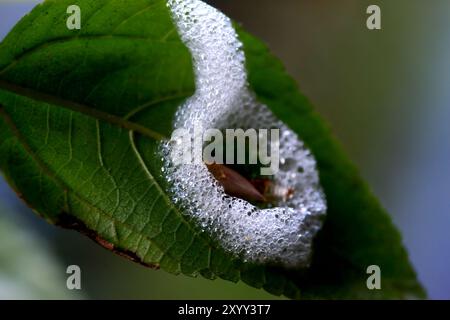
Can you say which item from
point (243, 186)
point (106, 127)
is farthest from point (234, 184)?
point (106, 127)

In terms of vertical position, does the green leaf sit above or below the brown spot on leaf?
above

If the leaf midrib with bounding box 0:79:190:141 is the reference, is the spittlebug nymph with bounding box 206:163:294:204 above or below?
below

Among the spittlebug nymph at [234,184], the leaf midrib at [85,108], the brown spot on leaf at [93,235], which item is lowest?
the brown spot on leaf at [93,235]

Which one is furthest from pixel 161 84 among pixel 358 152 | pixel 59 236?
pixel 358 152

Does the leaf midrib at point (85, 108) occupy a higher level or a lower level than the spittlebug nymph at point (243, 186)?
higher

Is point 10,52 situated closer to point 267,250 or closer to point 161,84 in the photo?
point 161,84

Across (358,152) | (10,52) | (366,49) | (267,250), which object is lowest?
(267,250)

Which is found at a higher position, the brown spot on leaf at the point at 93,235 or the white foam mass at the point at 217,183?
the white foam mass at the point at 217,183

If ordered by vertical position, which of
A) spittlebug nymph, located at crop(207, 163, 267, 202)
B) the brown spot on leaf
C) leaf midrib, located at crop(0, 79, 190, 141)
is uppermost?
leaf midrib, located at crop(0, 79, 190, 141)

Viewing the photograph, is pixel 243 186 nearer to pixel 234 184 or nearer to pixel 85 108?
pixel 234 184
